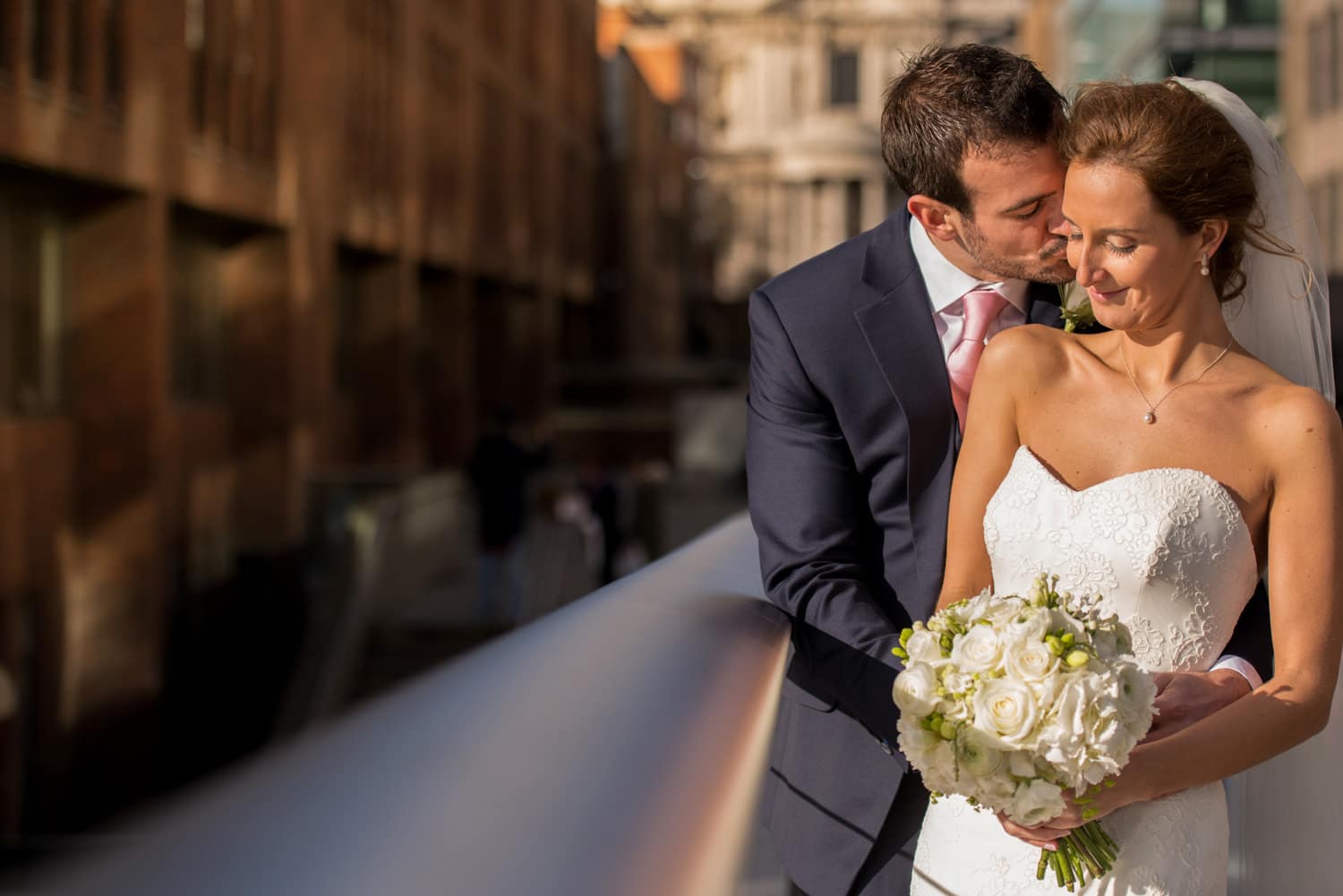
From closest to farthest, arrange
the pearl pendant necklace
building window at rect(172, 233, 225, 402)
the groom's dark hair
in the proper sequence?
the pearl pendant necklace
the groom's dark hair
building window at rect(172, 233, 225, 402)

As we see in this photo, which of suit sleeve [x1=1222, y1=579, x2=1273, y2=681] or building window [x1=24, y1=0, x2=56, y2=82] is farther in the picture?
building window [x1=24, y1=0, x2=56, y2=82]

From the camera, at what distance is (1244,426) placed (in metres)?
2.13

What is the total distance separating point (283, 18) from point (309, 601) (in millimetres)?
6714

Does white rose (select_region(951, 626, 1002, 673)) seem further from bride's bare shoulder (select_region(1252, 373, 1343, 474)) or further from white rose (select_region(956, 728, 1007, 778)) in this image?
bride's bare shoulder (select_region(1252, 373, 1343, 474))

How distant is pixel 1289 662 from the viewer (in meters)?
2.03

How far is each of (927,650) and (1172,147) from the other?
754 millimetres

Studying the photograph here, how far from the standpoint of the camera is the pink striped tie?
255 cm

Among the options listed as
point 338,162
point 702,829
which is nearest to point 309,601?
point 338,162

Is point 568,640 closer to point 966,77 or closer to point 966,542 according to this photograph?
point 966,542

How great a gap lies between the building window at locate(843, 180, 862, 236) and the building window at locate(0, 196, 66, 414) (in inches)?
2160

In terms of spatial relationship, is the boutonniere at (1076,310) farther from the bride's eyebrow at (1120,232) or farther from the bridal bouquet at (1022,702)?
the bridal bouquet at (1022,702)

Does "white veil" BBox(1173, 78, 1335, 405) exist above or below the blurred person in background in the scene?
above

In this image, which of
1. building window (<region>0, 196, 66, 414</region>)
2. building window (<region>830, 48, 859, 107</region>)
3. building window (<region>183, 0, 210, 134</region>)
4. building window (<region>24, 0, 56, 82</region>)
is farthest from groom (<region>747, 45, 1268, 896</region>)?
building window (<region>830, 48, 859, 107</region>)

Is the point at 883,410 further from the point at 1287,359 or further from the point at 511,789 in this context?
the point at 511,789
